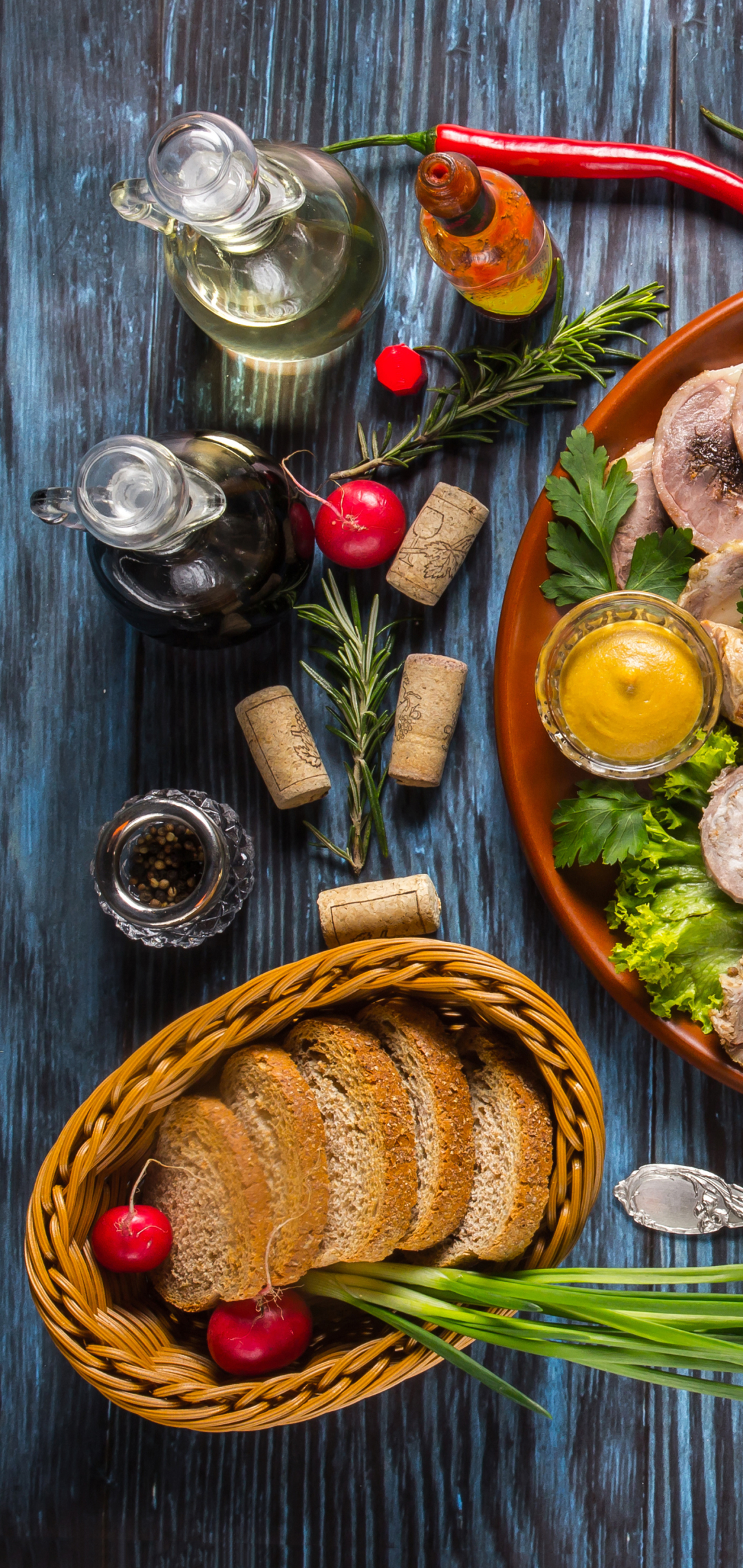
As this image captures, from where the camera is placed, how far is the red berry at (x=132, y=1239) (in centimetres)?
151

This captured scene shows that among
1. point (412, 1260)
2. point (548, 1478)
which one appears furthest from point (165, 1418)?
point (548, 1478)

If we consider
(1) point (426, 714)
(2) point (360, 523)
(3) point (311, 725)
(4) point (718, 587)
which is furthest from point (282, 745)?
(4) point (718, 587)

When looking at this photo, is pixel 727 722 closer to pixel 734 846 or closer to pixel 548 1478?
pixel 734 846

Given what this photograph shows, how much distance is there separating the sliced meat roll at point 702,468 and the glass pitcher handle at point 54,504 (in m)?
0.93

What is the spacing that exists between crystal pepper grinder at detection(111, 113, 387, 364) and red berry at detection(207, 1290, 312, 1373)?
1492 millimetres

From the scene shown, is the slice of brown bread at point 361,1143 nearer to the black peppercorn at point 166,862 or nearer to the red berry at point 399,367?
the black peppercorn at point 166,862

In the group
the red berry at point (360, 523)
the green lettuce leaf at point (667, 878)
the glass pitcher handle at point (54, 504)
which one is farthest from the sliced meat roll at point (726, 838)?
→ the glass pitcher handle at point (54, 504)

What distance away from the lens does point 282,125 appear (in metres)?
1.80

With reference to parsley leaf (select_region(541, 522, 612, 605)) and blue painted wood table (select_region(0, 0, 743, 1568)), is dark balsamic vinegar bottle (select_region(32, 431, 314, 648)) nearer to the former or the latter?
blue painted wood table (select_region(0, 0, 743, 1568))

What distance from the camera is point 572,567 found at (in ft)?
5.56

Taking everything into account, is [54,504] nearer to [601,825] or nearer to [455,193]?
[455,193]

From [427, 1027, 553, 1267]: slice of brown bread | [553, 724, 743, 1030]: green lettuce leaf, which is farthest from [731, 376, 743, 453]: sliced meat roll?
[427, 1027, 553, 1267]: slice of brown bread

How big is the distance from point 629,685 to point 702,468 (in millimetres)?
403

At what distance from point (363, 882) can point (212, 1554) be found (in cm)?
121
